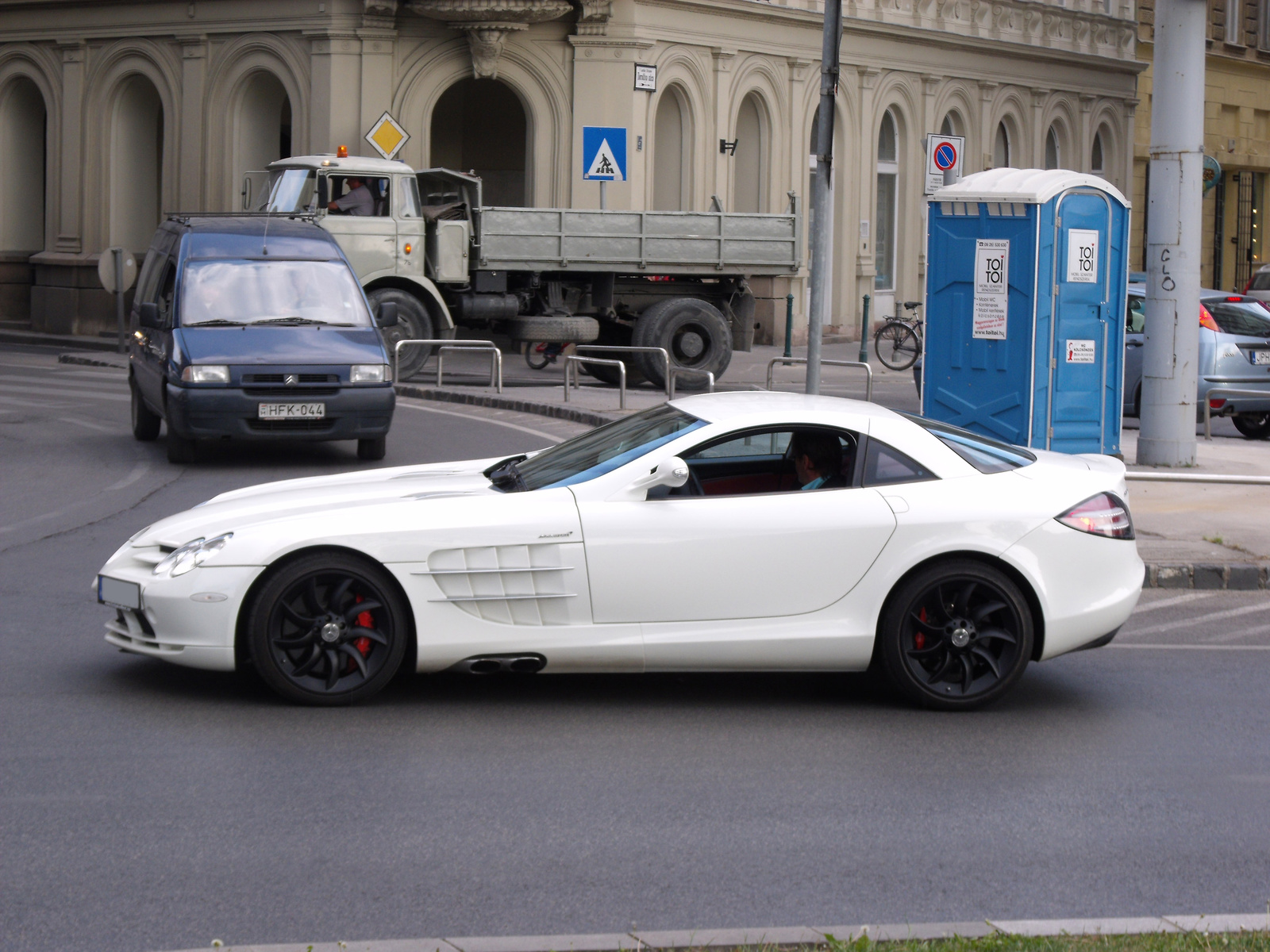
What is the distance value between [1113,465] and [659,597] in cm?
229

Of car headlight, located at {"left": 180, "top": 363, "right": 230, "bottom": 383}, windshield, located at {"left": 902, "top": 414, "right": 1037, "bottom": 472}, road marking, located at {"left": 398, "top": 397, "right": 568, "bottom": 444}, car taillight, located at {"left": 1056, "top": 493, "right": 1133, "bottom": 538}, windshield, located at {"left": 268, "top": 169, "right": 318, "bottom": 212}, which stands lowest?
car taillight, located at {"left": 1056, "top": 493, "right": 1133, "bottom": 538}

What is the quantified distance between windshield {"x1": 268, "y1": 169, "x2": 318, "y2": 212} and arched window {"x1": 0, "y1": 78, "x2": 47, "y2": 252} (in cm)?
1356

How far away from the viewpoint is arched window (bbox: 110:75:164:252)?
31.1m

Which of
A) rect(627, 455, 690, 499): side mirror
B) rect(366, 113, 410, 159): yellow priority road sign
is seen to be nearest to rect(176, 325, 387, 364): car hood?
rect(627, 455, 690, 499): side mirror

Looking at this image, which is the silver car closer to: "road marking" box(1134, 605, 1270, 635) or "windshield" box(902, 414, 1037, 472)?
"road marking" box(1134, 605, 1270, 635)

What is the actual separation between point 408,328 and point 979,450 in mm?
15084

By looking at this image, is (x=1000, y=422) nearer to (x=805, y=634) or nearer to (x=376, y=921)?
(x=805, y=634)

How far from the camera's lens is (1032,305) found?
14008 millimetres

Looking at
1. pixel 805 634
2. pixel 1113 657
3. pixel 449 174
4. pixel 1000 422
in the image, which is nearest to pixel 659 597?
pixel 805 634

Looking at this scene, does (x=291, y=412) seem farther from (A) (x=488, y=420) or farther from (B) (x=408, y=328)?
(B) (x=408, y=328)

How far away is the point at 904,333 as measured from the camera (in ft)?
90.1

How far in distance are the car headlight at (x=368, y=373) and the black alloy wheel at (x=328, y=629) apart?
7.37m

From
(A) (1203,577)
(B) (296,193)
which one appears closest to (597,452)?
(A) (1203,577)

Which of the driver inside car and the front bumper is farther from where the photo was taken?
the front bumper
